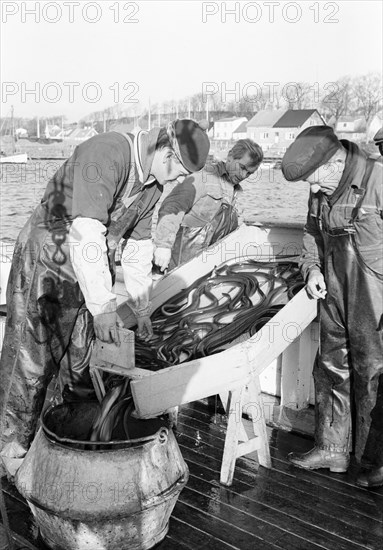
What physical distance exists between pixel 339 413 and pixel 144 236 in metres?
1.44

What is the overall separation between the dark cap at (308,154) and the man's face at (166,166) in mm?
556

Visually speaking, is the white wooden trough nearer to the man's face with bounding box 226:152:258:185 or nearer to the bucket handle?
the bucket handle

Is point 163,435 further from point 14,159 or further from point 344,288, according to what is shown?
point 14,159

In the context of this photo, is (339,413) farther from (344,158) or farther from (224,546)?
(344,158)

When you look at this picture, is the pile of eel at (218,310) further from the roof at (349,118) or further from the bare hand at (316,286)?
the roof at (349,118)

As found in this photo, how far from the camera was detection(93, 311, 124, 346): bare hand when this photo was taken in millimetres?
2828

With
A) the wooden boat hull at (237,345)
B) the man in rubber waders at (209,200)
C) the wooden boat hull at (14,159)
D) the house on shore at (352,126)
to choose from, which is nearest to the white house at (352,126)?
the house on shore at (352,126)

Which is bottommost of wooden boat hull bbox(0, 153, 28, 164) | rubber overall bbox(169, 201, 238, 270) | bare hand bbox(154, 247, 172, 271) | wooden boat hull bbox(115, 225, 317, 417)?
wooden boat hull bbox(115, 225, 317, 417)

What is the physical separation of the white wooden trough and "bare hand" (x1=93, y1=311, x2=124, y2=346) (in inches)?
7.3

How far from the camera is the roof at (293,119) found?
62719mm

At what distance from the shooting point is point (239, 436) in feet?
11.5

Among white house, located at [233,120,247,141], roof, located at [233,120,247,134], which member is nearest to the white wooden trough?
white house, located at [233,120,247,141]

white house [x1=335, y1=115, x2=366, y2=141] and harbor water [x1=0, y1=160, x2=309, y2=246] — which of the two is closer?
harbor water [x1=0, y1=160, x2=309, y2=246]

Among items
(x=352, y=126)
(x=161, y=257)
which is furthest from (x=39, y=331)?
(x=352, y=126)
